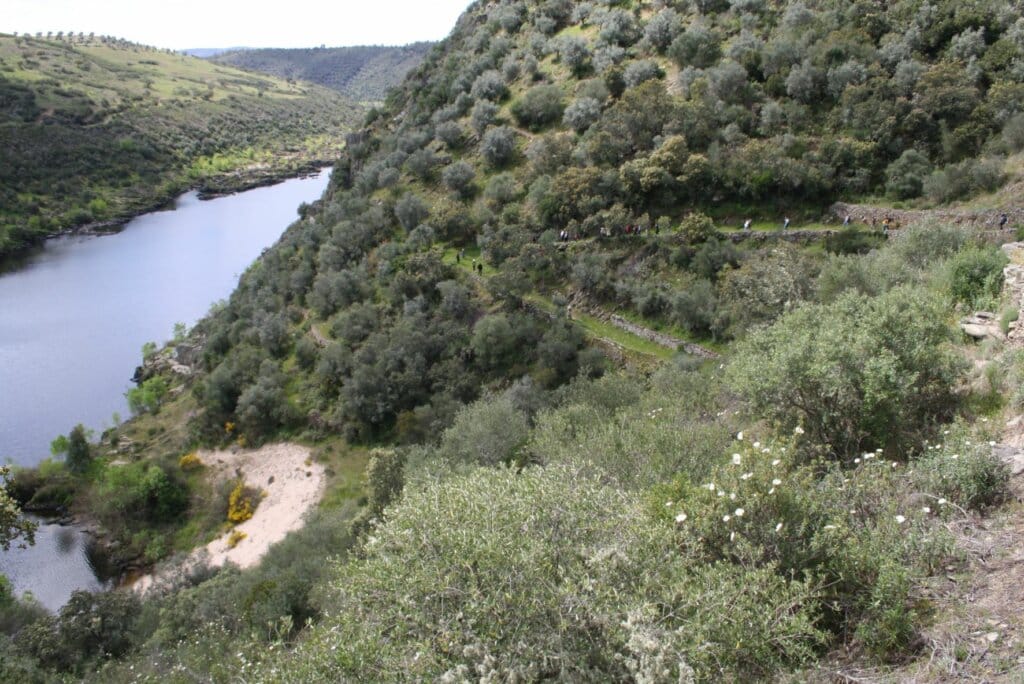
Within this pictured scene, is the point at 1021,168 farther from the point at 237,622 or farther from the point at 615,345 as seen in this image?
the point at 237,622

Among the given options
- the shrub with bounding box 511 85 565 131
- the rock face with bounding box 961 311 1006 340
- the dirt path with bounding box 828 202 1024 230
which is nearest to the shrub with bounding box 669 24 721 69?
the shrub with bounding box 511 85 565 131

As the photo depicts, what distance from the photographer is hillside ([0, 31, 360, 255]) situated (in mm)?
90938

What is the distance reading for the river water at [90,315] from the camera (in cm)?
3672

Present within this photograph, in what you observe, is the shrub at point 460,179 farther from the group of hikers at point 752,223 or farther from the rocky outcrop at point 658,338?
the group of hikers at point 752,223

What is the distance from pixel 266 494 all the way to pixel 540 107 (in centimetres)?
3627

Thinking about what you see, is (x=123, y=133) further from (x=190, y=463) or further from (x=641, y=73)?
(x=641, y=73)

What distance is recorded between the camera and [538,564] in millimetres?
8453

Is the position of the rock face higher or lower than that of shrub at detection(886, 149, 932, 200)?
lower

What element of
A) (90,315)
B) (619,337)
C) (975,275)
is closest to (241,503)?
(619,337)

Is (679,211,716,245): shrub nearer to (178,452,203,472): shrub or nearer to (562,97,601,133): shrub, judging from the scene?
(562,97,601,133): shrub

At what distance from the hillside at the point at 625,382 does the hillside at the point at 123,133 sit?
49.3 m

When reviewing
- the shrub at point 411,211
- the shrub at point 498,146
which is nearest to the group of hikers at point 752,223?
the shrub at point 498,146

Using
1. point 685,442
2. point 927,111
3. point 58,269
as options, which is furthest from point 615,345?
point 58,269

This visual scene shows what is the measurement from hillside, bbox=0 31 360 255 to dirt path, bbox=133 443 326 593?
63.9 m
